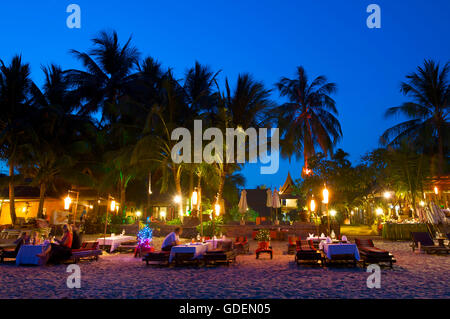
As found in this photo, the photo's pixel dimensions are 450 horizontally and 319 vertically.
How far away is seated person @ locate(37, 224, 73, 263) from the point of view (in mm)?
9210

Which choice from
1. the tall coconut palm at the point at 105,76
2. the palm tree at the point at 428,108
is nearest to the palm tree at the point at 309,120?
the palm tree at the point at 428,108

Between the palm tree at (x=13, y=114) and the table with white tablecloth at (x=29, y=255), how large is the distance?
13.3 metres

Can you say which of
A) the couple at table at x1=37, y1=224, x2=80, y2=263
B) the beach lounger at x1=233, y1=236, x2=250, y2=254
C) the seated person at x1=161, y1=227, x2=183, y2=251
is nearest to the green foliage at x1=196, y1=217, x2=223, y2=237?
the beach lounger at x1=233, y1=236, x2=250, y2=254

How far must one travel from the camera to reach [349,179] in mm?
24844

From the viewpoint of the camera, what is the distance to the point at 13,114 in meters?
21.0

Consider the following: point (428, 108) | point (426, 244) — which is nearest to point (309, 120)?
point (428, 108)

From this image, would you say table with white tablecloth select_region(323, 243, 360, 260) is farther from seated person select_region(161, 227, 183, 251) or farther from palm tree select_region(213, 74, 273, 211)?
palm tree select_region(213, 74, 273, 211)

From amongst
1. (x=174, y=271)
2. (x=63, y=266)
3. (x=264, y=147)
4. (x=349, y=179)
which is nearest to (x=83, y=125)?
(x=264, y=147)

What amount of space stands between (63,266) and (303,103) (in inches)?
913

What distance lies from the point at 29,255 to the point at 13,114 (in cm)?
1568

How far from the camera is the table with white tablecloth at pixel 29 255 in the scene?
8.99 meters

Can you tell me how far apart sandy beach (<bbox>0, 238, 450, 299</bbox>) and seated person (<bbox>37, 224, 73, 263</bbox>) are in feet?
1.61

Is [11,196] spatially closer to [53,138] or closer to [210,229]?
[53,138]

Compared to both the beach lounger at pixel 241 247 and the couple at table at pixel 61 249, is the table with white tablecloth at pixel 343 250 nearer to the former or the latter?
the beach lounger at pixel 241 247
